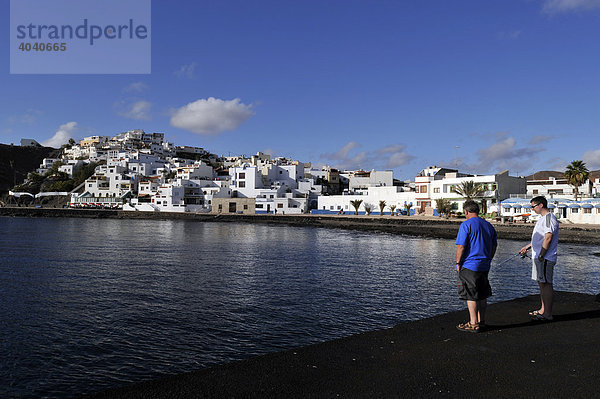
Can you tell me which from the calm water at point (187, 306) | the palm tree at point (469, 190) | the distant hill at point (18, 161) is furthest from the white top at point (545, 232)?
the distant hill at point (18, 161)

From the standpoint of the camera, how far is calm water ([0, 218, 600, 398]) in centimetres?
763

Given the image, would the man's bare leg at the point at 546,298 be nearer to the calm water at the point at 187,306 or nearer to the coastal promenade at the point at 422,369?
the coastal promenade at the point at 422,369

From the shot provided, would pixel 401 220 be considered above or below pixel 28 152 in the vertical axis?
below

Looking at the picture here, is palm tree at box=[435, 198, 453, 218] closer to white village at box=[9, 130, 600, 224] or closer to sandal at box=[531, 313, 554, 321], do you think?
white village at box=[9, 130, 600, 224]

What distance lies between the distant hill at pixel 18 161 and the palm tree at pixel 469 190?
137430 mm

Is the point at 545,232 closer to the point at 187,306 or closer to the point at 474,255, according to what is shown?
the point at 474,255

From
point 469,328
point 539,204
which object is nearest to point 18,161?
point 469,328

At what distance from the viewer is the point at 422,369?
5676 millimetres

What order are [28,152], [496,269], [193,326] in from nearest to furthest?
[193,326] → [496,269] → [28,152]

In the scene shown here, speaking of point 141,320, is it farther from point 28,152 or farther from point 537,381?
point 28,152

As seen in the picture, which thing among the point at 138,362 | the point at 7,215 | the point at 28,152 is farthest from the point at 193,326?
the point at 28,152

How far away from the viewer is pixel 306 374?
18.7ft

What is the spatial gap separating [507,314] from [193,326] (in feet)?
23.5

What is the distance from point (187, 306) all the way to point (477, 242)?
8522mm
